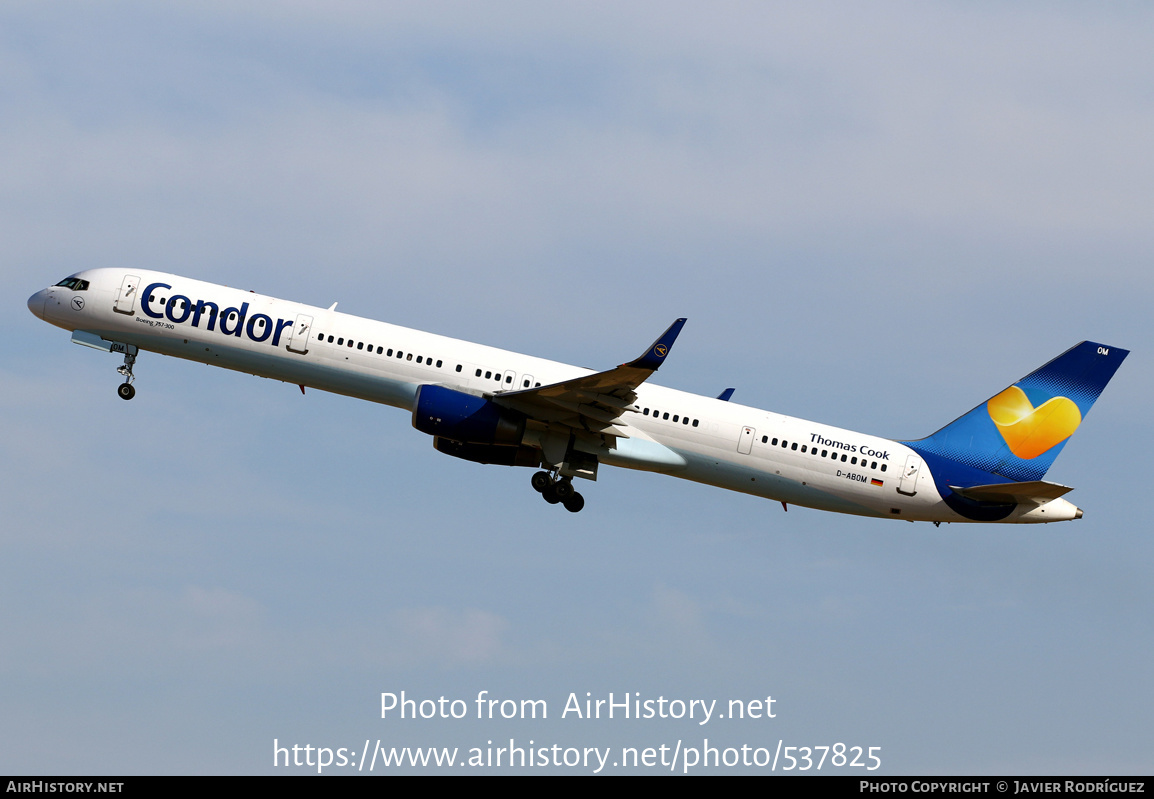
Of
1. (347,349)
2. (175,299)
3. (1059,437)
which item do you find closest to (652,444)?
(347,349)

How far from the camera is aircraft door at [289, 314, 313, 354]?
47500 mm

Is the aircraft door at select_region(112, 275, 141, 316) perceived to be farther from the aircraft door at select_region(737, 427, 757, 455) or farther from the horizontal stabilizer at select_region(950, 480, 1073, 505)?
the horizontal stabilizer at select_region(950, 480, 1073, 505)

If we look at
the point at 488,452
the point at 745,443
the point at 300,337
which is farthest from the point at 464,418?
the point at 745,443

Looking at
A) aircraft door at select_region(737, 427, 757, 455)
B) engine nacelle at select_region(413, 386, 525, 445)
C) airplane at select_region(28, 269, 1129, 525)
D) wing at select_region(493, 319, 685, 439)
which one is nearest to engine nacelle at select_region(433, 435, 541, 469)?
airplane at select_region(28, 269, 1129, 525)

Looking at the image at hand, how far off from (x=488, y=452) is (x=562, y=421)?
3660 millimetres

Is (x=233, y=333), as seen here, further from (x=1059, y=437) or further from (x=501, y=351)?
(x=1059, y=437)

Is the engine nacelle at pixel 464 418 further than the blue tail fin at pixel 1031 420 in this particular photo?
No

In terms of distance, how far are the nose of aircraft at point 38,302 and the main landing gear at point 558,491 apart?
21472mm

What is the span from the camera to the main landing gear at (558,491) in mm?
48875

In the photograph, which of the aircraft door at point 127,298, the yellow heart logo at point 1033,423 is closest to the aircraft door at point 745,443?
the yellow heart logo at point 1033,423

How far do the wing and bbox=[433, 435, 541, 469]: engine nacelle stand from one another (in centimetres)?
237

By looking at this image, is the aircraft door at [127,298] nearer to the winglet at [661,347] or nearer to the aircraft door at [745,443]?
the winglet at [661,347]

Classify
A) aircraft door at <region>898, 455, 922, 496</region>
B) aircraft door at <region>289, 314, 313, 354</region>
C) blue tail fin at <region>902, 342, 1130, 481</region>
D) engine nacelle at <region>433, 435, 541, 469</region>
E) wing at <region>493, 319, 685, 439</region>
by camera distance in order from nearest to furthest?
wing at <region>493, 319, 685, 439</region> → aircraft door at <region>289, 314, 313, 354</region> → aircraft door at <region>898, 455, 922, 496</region> → engine nacelle at <region>433, 435, 541, 469</region> → blue tail fin at <region>902, 342, 1130, 481</region>

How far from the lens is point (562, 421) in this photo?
46.7 m
